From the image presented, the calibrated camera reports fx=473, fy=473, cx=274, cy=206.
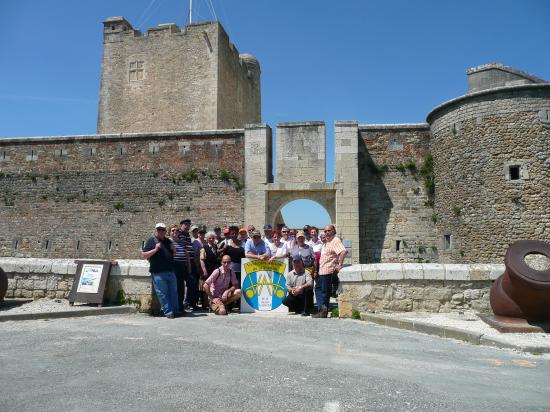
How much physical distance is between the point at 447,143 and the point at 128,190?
36.3 ft

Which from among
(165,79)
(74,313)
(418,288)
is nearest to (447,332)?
(418,288)

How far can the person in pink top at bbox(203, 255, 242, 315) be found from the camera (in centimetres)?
851

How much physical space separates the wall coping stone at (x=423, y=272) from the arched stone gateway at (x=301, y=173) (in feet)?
23.5

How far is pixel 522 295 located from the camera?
21.6ft

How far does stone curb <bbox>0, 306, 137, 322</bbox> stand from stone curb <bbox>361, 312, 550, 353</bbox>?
13.7ft

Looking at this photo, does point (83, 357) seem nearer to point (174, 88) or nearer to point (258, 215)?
point (258, 215)

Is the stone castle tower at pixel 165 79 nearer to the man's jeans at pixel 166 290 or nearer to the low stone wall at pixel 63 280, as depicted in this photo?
the low stone wall at pixel 63 280

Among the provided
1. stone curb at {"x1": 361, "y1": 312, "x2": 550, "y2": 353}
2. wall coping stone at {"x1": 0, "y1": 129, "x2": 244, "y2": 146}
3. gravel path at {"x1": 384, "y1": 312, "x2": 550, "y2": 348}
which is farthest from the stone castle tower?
gravel path at {"x1": 384, "y1": 312, "x2": 550, "y2": 348}

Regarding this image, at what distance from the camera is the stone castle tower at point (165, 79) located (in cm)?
2247

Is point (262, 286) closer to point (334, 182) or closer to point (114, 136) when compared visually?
point (334, 182)

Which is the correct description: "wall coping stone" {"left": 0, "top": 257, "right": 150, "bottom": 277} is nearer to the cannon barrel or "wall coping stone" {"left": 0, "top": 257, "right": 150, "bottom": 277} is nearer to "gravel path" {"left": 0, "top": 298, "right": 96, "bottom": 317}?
"gravel path" {"left": 0, "top": 298, "right": 96, "bottom": 317}

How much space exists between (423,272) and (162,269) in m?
4.34

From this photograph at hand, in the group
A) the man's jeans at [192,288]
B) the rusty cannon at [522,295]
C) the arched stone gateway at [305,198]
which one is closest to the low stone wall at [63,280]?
the man's jeans at [192,288]

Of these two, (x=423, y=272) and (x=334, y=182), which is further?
(x=334, y=182)
